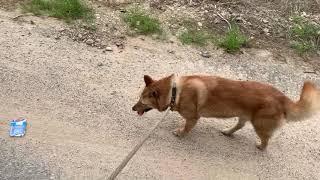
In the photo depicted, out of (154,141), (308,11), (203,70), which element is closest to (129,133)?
(154,141)

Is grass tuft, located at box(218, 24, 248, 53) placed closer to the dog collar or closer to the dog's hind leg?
the dog's hind leg

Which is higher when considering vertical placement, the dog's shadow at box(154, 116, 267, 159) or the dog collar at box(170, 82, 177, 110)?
the dog collar at box(170, 82, 177, 110)

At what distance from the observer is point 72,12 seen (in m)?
7.47

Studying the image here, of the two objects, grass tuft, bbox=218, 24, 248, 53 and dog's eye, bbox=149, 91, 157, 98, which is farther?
grass tuft, bbox=218, 24, 248, 53

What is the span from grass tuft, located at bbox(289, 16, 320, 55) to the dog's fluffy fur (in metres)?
2.25

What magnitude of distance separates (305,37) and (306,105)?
8.68 feet

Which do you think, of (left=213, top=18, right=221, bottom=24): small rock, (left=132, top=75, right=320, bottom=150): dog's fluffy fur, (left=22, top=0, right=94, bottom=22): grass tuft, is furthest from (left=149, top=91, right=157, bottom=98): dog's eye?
(left=213, top=18, right=221, bottom=24): small rock

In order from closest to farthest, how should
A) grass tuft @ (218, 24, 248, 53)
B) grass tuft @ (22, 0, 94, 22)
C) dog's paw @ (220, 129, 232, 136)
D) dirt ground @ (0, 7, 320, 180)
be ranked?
1. dirt ground @ (0, 7, 320, 180)
2. dog's paw @ (220, 129, 232, 136)
3. grass tuft @ (218, 24, 248, 53)
4. grass tuft @ (22, 0, 94, 22)

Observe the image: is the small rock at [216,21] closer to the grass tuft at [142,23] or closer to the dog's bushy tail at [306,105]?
the grass tuft at [142,23]

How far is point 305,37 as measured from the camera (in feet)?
24.8

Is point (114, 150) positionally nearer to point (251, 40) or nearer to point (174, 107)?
point (174, 107)

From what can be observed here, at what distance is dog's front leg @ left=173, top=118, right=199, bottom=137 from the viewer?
5.65 m

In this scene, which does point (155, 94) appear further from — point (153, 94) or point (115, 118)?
point (115, 118)

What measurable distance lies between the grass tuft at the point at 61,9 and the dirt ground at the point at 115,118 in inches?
7.6
